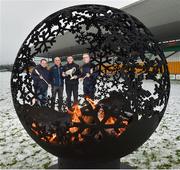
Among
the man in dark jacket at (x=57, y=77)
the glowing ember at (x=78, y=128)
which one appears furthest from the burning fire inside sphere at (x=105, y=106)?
the man in dark jacket at (x=57, y=77)

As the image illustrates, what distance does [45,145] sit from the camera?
9.86 feet

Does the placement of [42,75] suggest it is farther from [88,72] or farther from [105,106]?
[105,106]

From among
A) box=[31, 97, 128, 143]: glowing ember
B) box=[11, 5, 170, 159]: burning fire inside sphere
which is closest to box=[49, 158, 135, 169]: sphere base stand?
box=[11, 5, 170, 159]: burning fire inside sphere

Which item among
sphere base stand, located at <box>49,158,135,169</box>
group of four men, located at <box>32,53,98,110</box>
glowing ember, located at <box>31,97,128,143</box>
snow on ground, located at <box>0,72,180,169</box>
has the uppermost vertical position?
group of four men, located at <box>32,53,98,110</box>

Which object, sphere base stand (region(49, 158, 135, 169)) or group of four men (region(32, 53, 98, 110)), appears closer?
sphere base stand (region(49, 158, 135, 169))

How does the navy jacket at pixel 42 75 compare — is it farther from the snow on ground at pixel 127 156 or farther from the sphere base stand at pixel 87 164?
the snow on ground at pixel 127 156

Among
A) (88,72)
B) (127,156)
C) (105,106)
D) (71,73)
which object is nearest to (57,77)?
(71,73)

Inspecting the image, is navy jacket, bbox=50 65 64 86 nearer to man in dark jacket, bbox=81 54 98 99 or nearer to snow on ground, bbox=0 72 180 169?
man in dark jacket, bbox=81 54 98 99

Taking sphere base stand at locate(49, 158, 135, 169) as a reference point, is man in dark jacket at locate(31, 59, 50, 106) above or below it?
above

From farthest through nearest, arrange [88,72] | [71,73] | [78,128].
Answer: [71,73] → [88,72] → [78,128]

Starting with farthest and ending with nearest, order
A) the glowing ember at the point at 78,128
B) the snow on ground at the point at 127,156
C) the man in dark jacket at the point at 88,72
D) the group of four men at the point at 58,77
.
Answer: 1. the snow on ground at the point at 127,156
2. the group of four men at the point at 58,77
3. the man in dark jacket at the point at 88,72
4. the glowing ember at the point at 78,128

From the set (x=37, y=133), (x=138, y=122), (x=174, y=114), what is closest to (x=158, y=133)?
(x=174, y=114)

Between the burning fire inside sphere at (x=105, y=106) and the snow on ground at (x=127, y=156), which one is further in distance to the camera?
the snow on ground at (x=127, y=156)

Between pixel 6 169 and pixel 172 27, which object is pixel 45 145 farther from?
pixel 172 27
